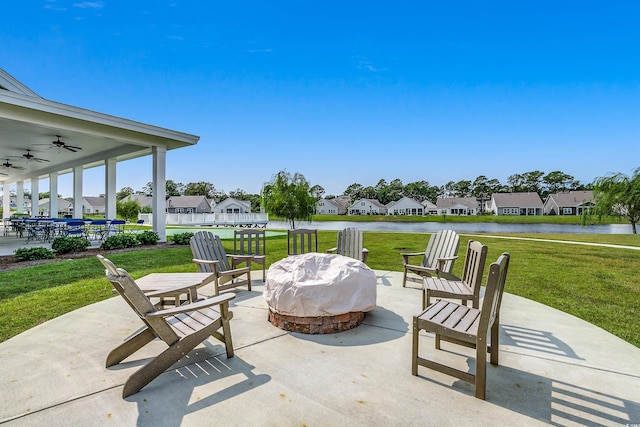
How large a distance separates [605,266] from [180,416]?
10.4 meters

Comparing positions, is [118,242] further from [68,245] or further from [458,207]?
[458,207]

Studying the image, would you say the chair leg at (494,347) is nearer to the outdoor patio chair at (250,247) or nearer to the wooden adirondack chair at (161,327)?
the wooden adirondack chair at (161,327)

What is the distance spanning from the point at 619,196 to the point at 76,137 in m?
23.7

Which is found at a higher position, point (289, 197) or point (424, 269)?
point (289, 197)

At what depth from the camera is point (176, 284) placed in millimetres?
3514

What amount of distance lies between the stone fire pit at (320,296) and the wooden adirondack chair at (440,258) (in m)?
1.62

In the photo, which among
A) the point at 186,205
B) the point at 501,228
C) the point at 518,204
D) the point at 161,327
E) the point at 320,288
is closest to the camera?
the point at 161,327

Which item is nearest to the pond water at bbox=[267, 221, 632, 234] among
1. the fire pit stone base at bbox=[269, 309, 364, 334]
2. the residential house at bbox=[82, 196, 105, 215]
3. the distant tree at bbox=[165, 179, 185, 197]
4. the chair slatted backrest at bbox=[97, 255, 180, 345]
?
the fire pit stone base at bbox=[269, 309, 364, 334]

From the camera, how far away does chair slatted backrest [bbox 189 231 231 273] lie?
15.7 feet

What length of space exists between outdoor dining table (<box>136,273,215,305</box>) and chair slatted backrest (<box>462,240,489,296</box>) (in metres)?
3.09

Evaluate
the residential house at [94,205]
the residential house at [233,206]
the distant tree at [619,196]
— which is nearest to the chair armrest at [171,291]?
the distant tree at [619,196]

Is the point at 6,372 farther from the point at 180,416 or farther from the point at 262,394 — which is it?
the point at 262,394

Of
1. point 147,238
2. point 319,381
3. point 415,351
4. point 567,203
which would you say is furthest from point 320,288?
point 567,203

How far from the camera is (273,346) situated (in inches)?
116
